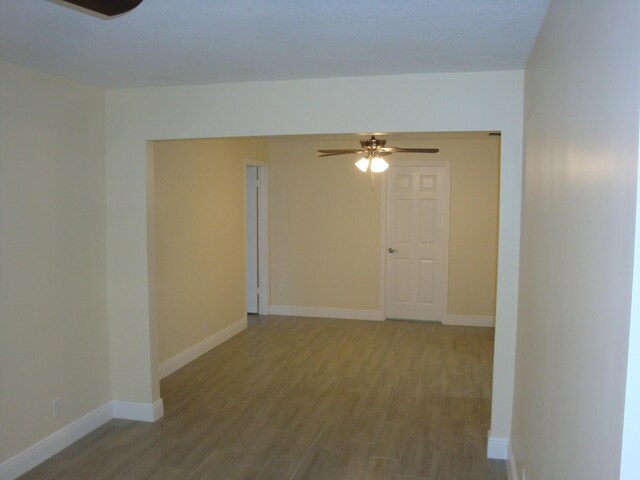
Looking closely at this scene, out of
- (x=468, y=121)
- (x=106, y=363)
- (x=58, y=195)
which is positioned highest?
(x=468, y=121)

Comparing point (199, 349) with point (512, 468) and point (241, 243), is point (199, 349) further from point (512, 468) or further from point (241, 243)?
point (512, 468)

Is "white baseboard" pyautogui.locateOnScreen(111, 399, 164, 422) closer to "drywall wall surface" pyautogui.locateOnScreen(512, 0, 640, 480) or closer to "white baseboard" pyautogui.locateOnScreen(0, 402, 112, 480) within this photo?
"white baseboard" pyautogui.locateOnScreen(0, 402, 112, 480)

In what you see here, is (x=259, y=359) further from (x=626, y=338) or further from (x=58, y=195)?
(x=626, y=338)

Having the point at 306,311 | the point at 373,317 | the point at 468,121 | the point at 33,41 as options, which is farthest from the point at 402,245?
the point at 33,41

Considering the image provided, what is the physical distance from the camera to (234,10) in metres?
2.36

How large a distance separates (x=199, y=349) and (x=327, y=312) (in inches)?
91.8

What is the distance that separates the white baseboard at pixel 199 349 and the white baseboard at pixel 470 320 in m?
2.67

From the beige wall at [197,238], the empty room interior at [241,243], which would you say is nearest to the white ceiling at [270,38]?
the empty room interior at [241,243]

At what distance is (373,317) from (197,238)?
287 centimetres

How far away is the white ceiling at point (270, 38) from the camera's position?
233 centimetres

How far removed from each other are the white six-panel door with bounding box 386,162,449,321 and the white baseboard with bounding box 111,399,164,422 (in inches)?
158

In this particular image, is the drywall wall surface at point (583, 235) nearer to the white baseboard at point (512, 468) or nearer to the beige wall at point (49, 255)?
the white baseboard at point (512, 468)

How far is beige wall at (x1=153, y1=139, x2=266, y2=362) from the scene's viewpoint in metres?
5.11

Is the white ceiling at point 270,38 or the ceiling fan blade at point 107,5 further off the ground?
the white ceiling at point 270,38
